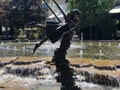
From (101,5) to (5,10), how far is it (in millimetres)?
12290

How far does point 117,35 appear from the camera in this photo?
128ft

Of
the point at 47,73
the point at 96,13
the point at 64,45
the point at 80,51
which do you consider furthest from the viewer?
the point at 96,13

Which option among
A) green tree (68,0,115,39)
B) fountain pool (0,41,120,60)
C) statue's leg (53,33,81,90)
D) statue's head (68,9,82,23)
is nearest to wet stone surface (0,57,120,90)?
statue's leg (53,33,81,90)

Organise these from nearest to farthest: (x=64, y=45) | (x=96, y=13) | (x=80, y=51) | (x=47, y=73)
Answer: (x=64, y=45) < (x=47, y=73) < (x=80, y=51) < (x=96, y=13)

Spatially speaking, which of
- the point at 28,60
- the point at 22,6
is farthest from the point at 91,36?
the point at 28,60

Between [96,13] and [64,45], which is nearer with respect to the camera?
[64,45]

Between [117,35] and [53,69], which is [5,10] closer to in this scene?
[117,35]

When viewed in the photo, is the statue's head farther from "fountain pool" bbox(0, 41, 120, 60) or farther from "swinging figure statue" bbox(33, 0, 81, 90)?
"fountain pool" bbox(0, 41, 120, 60)

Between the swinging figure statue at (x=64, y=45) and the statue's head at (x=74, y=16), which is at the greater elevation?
the statue's head at (x=74, y=16)

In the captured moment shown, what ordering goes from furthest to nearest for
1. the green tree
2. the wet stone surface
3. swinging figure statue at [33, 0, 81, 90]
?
1. the green tree
2. the wet stone surface
3. swinging figure statue at [33, 0, 81, 90]

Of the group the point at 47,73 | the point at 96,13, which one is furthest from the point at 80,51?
the point at 96,13

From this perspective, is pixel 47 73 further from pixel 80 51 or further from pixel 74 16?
pixel 80 51

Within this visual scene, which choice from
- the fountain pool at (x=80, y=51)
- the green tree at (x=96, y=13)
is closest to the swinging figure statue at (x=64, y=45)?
the fountain pool at (x=80, y=51)

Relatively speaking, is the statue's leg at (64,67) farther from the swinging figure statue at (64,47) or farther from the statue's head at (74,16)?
the statue's head at (74,16)
